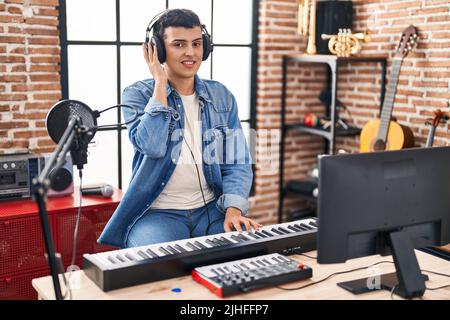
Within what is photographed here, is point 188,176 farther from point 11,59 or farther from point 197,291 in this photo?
point 11,59

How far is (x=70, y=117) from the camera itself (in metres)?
1.83

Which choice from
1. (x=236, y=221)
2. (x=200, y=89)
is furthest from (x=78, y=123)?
(x=200, y=89)

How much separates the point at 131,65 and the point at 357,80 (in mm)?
1782

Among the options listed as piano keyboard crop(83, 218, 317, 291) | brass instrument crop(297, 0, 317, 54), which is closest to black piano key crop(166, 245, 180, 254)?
piano keyboard crop(83, 218, 317, 291)

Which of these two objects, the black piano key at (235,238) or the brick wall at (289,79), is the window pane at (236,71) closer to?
the brick wall at (289,79)

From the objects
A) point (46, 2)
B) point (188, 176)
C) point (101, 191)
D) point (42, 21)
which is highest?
point (46, 2)

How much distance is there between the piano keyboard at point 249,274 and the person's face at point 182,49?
1.00m

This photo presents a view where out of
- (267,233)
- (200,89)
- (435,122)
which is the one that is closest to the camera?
(267,233)

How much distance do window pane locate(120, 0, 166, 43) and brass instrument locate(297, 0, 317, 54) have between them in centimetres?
106

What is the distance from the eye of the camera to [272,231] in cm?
210

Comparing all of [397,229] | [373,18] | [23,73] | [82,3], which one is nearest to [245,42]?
[373,18]

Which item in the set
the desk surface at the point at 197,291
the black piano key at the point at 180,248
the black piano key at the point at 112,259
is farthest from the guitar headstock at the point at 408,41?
the black piano key at the point at 112,259
